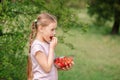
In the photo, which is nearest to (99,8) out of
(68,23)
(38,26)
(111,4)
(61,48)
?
(111,4)

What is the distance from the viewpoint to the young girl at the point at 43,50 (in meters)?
4.57

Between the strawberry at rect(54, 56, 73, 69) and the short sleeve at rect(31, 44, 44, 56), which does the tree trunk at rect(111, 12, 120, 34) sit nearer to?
the strawberry at rect(54, 56, 73, 69)

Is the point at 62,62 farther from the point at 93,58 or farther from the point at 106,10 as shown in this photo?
the point at 106,10

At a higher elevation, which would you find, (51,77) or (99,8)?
(51,77)

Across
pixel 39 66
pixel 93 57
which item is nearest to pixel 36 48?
pixel 39 66

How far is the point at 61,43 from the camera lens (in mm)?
8508

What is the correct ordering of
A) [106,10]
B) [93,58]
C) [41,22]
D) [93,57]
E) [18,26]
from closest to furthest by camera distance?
1. [41,22]
2. [18,26]
3. [93,58]
4. [93,57]
5. [106,10]

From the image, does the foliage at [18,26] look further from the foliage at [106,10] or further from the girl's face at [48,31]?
the foliage at [106,10]

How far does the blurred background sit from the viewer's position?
22.7ft

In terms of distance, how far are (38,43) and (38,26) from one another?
21 cm

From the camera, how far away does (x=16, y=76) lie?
7.57m

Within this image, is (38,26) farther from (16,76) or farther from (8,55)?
(16,76)

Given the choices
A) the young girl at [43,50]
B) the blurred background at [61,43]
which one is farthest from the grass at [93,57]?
the young girl at [43,50]

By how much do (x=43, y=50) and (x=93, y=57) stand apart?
10.1m
